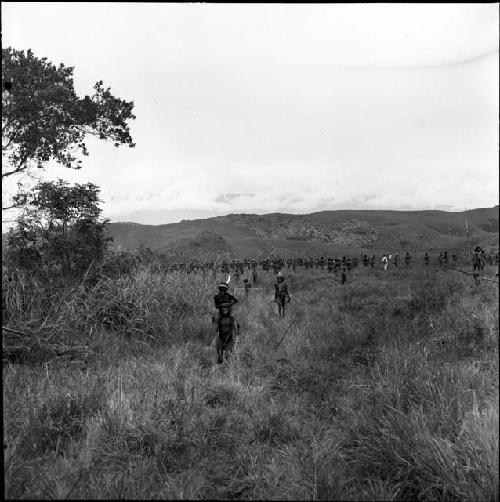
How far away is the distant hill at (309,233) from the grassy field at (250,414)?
3762 cm

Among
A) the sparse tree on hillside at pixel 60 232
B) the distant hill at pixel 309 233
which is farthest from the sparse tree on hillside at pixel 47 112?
the distant hill at pixel 309 233

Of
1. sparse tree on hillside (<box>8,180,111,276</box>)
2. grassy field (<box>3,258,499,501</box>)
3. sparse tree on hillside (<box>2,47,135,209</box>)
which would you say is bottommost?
grassy field (<box>3,258,499,501</box>)

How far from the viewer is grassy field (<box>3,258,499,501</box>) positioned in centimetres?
304

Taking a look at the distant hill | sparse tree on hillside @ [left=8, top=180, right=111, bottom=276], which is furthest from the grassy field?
the distant hill

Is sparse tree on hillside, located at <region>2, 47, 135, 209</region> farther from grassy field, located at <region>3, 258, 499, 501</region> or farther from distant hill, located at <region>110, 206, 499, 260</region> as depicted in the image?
distant hill, located at <region>110, 206, 499, 260</region>

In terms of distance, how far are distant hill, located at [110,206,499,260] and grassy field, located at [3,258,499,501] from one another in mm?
37621

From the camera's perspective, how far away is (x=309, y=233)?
243 ft

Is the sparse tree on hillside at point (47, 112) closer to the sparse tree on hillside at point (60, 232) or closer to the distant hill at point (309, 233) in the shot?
the sparse tree on hillside at point (60, 232)

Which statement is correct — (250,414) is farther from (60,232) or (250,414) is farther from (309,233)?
(309,233)

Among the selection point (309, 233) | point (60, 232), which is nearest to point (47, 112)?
point (60, 232)

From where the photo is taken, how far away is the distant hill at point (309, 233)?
180 ft

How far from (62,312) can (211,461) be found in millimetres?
5356

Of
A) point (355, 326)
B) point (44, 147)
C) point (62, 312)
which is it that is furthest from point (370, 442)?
point (44, 147)

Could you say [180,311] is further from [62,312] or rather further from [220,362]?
[220,362]
